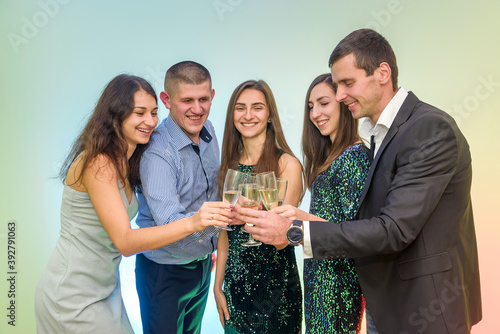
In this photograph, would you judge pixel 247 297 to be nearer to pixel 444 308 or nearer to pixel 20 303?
pixel 444 308

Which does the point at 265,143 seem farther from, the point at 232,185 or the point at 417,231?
the point at 417,231

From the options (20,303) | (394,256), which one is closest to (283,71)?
(394,256)

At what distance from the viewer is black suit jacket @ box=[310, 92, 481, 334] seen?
1.71 meters

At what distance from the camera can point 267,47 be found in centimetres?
420

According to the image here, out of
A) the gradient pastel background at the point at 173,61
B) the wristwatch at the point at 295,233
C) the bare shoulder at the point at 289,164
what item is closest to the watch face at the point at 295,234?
the wristwatch at the point at 295,233

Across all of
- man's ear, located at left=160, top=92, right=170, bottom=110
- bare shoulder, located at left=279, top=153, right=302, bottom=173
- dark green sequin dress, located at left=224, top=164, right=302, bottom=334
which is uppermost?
man's ear, located at left=160, top=92, right=170, bottom=110

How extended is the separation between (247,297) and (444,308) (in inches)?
43.7

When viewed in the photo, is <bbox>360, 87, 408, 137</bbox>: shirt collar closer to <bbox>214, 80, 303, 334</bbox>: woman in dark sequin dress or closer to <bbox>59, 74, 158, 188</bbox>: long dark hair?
<bbox>214, 80, 303, 334</bbox>: woman in dark sequin dress

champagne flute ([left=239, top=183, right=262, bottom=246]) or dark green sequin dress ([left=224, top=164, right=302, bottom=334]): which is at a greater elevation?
champagne flute ([left=239, top=183, right=262, bottom=246])

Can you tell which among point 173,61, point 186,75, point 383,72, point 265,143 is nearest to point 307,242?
point 383,72

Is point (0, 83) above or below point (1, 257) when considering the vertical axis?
above

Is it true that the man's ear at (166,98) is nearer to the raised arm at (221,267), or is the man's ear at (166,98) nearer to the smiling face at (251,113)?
the smiling face at (251,113)

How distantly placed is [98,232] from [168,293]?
60 cm

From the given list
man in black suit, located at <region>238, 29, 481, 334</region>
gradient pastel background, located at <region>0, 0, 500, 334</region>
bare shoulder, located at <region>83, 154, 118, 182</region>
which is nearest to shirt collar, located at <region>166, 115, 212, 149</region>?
bare shoulder, located at <region>83, 154, 118, 182</region>
